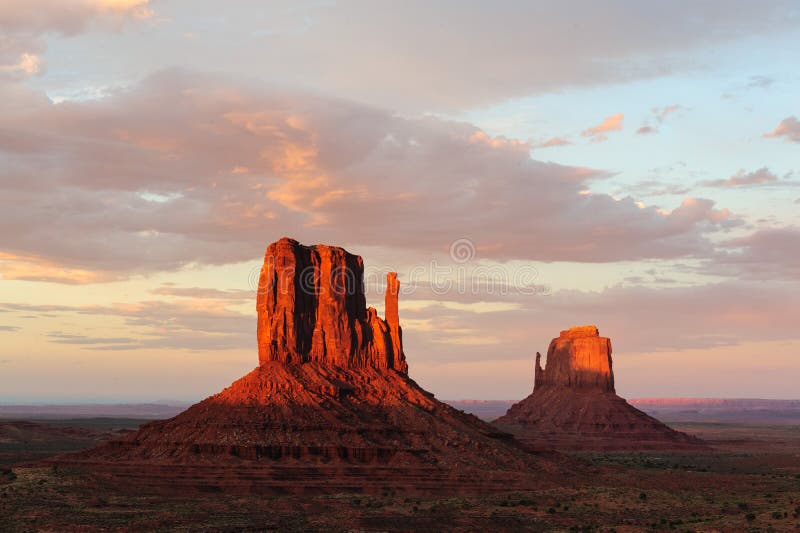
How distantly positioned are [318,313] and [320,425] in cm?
1812

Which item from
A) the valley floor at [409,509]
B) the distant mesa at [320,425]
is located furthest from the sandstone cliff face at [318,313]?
the valley floor at [409,509]

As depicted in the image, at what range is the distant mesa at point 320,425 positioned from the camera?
326ft

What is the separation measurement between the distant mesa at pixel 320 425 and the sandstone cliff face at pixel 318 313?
13 centimetres

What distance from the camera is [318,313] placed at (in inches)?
4744

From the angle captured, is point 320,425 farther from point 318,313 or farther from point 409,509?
point 409,509

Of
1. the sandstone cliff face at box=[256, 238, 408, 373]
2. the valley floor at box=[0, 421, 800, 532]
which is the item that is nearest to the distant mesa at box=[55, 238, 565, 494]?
the sandstone cliff face at box=[256, 238, 408, 373]

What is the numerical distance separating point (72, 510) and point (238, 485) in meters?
17.0

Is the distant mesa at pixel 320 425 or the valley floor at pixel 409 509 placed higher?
the distant mesa at pixel 320 425

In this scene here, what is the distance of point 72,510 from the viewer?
83312mm

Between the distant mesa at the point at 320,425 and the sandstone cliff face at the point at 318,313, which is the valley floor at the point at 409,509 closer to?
the distant mesa at the point at 320,425

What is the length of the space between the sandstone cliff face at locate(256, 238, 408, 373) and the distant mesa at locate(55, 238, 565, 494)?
129 millimetres

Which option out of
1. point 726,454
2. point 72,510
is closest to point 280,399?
point 72,510

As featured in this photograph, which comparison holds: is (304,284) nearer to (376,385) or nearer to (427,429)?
(376,385)

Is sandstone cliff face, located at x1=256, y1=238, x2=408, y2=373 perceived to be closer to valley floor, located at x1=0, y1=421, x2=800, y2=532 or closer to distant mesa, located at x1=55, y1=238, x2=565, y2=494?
distant mesa, located at x1=55, y1=238, x2=565, y2=494
